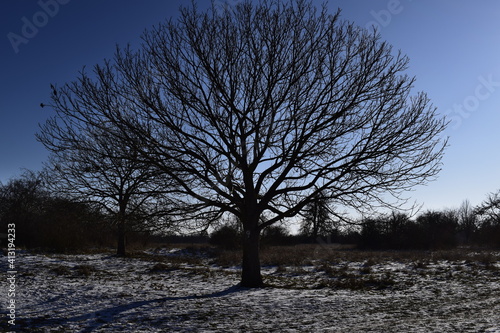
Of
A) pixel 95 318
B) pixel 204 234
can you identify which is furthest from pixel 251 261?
pixel 95 318

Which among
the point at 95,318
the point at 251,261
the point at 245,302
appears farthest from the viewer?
the point at 251,261

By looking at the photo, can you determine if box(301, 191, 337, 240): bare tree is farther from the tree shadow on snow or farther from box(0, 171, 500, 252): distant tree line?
the tree shadow on snow

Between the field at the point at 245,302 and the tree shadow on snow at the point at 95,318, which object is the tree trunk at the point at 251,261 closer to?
the field at the point at 245,302

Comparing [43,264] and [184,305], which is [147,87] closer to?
[184,305]

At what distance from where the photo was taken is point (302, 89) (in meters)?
10.7

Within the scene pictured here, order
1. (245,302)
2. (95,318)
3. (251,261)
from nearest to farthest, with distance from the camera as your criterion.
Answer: (95,318) < (245,302) < (251,261)

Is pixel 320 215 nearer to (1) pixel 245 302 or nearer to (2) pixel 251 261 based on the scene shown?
(2) pixel 251 261

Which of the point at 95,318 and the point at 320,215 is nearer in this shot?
the point at 95,318

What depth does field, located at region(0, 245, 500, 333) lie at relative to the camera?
657cm

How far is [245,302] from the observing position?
9.02 metres

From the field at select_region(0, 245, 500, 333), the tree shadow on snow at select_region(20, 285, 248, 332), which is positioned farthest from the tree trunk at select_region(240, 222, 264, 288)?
the tree shadow on snow at select_region(20, 285, 248, 332)

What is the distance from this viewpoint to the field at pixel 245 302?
6574 mm

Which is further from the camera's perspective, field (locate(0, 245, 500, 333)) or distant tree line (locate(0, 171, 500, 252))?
distant tree line (locate(0, 171, 500, 252))

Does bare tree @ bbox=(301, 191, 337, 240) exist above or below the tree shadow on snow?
above
